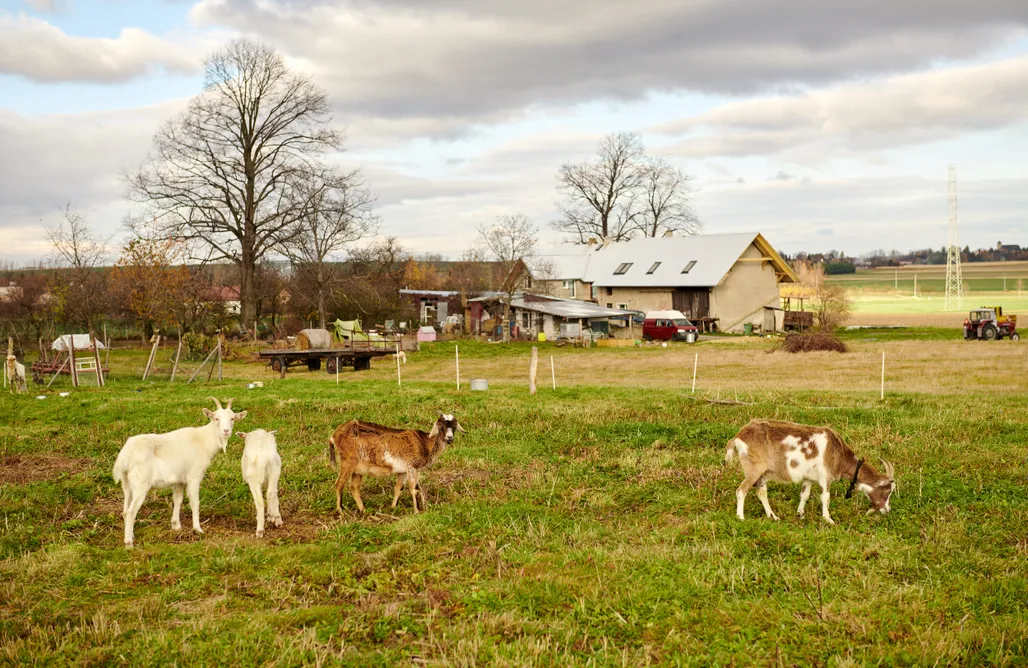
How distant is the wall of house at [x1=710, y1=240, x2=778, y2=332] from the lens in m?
57.8

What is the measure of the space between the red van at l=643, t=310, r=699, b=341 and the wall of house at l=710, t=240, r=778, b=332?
7.85m

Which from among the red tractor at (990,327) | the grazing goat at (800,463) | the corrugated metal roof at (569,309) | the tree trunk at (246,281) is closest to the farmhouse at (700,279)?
the corrugated metal roof at (569,309)

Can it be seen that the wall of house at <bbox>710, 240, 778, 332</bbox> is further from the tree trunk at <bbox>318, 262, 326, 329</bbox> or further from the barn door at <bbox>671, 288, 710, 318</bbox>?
the tree trunk at <bbox>318, 262, 326, 329</bbox>

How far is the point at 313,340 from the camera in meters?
36.8

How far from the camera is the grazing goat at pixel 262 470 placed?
8.86 meters

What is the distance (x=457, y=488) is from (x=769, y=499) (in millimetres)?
4231

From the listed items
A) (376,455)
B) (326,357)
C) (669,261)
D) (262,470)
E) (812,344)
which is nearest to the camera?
(262,470)

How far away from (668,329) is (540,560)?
43593 millimetres

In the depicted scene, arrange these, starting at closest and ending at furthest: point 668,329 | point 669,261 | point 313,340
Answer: point 313,340, point 668,329, point 669,261

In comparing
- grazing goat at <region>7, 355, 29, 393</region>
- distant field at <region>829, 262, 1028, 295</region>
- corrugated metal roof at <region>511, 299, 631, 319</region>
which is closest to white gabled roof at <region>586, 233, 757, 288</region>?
corrugated metal roof at <region>511, 299, 631, 319</region>

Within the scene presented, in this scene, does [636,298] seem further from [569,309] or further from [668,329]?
[668,329]

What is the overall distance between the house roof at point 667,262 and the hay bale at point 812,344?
16.4 m

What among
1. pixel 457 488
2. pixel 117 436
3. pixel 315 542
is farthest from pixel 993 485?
pixel 117 436

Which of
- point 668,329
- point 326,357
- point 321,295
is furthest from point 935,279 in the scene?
point 326,357
